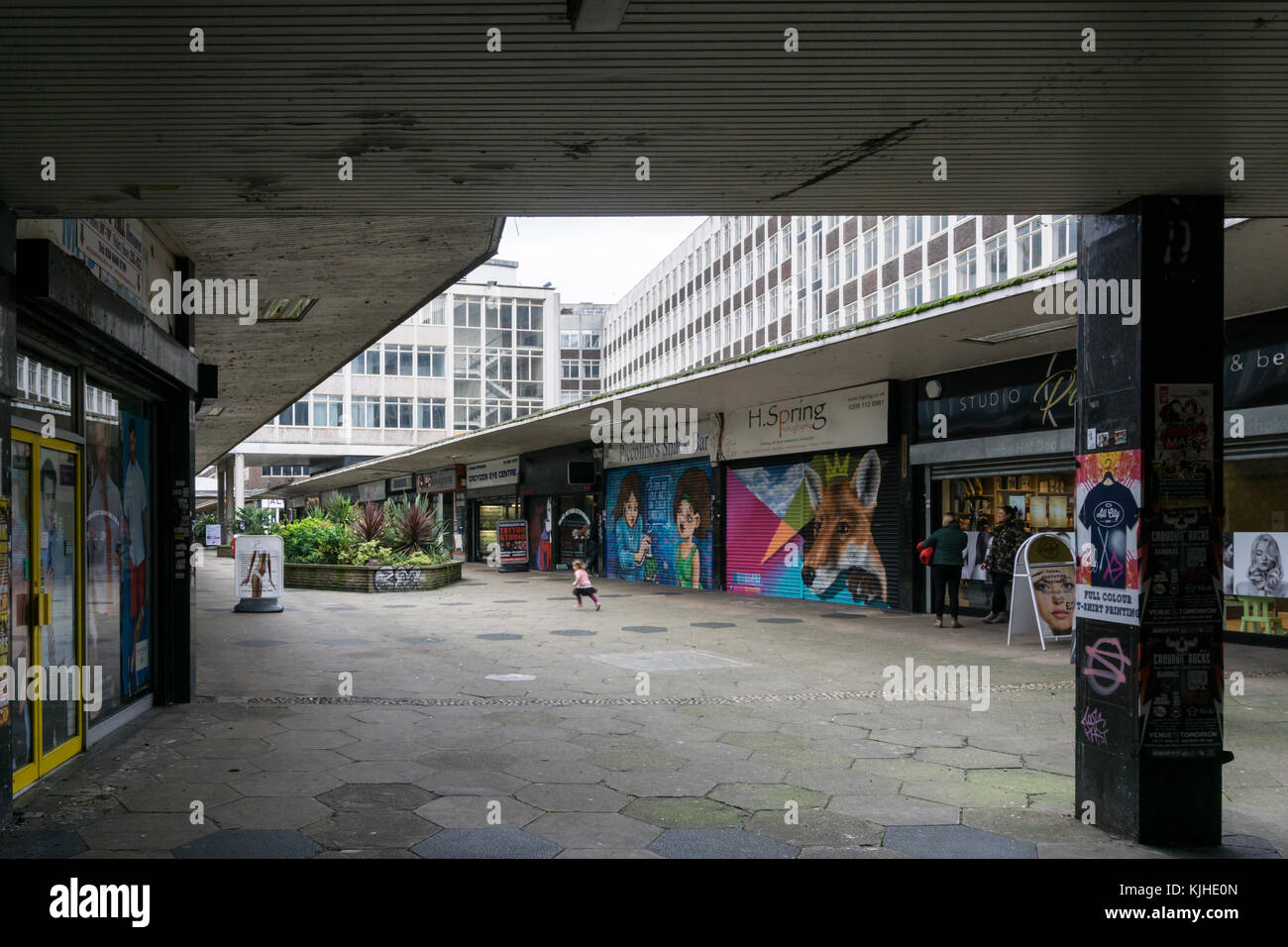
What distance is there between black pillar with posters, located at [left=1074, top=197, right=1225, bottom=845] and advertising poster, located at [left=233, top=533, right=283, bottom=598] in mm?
13924

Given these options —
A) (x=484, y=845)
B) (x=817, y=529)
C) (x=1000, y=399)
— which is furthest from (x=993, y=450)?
(x=484, y=845)

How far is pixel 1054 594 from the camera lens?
11.1 metres

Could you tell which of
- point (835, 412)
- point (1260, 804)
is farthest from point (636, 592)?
point (1260, 804)

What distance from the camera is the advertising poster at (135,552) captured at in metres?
7.36

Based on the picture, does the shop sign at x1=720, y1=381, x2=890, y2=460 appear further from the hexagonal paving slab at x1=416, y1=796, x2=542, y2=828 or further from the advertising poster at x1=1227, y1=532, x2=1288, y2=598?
the hexagonal paving slab at x1=416, y1=796, x2=542, y2=828

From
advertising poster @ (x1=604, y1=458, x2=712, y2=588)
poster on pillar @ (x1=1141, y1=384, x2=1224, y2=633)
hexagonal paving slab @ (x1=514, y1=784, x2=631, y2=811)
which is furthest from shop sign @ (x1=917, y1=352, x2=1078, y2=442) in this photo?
hexagonal paving slab @ (x1=514, y1=784, x2=631, y2=811)

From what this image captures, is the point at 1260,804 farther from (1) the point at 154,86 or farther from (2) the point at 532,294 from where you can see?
(2) the point at 532,294

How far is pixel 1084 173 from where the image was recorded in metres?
4.39

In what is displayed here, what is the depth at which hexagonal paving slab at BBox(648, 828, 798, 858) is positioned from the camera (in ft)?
14.0

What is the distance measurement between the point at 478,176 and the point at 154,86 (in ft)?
4.59

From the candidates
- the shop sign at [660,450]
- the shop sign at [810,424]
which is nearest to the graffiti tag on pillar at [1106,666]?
the shop sign at [810,424]

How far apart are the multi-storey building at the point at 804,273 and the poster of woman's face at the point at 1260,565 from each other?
4.01 meters

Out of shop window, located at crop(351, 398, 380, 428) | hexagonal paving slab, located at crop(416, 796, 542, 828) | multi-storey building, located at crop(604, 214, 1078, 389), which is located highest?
multi-storey building, located at crop(604, 214, 1078, 389)

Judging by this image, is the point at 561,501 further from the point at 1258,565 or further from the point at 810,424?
the point at 1258,565
